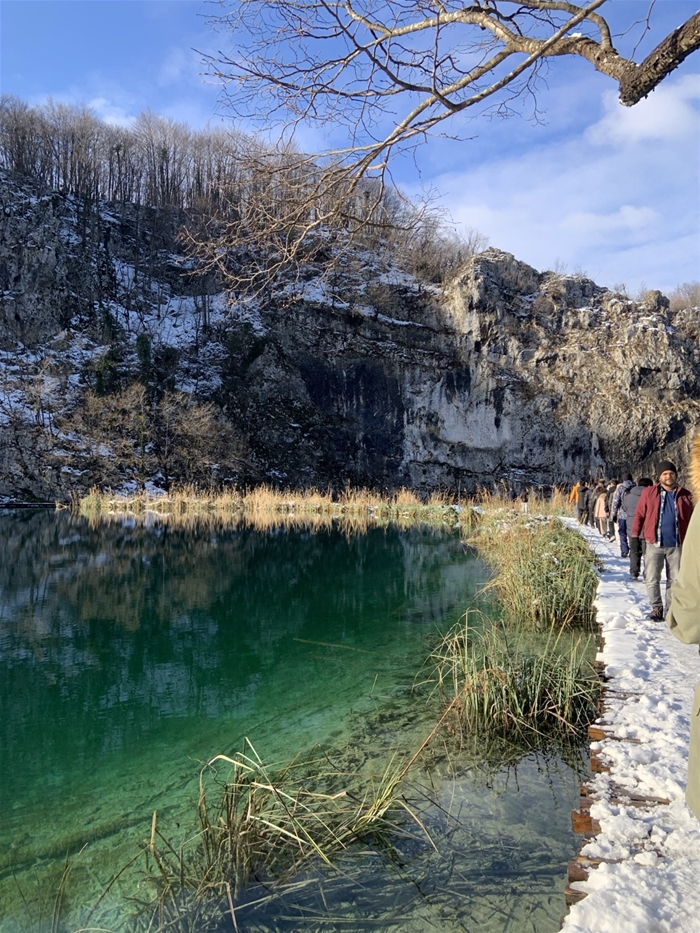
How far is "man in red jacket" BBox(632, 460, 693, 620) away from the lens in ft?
20.9

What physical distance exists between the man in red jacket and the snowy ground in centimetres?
100

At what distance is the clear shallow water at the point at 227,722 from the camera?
9.49 feet

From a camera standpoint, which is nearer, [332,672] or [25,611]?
[332,672]

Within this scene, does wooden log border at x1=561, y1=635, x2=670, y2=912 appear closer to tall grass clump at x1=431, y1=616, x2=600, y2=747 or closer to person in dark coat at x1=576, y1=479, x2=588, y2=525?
tall grass clump at x1=431, y1=616, x2=600, y2=747

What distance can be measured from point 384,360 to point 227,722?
30993 mm

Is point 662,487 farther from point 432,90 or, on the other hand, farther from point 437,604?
point 432,90

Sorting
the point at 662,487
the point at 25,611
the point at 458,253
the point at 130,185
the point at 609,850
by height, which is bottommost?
the point at 25,611

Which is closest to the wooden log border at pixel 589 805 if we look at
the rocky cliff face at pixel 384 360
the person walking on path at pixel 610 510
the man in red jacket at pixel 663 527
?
the man in red jacket at pixel 663 527

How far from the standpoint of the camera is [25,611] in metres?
8.48

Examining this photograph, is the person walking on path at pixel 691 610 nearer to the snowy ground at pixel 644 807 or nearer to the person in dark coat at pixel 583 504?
the snowy ground at pixel 644 807

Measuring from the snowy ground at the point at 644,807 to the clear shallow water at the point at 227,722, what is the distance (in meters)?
0.39

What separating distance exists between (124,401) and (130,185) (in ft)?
59.7

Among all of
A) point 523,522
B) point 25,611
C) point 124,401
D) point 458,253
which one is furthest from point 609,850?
point 458,253

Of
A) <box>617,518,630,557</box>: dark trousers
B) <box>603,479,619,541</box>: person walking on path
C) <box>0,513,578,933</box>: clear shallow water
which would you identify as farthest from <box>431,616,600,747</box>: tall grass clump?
<box>603,479,619,541</box>: person walking on path
